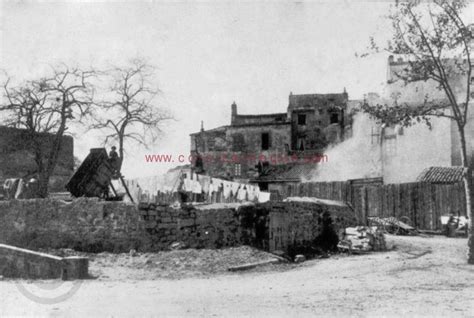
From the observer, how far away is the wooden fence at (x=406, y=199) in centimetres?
2620

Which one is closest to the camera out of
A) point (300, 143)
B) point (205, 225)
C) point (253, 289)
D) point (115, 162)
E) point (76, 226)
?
point (253, 289)

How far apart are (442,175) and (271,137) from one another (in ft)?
101

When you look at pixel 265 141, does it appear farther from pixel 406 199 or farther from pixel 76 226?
pixel 76 226

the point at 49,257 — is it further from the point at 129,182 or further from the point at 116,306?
the point at 129,182

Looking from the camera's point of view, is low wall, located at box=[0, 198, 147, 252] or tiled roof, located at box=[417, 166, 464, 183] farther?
tiled roof, located at box=[417, 166, 464, 183]

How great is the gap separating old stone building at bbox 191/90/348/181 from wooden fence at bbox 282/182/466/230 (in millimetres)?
23445

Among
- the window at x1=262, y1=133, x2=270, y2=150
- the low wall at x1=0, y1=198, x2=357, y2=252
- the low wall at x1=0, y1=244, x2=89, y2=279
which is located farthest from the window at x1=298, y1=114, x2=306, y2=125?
the low wall at x1=0, y1=244, x2=89, y2=279

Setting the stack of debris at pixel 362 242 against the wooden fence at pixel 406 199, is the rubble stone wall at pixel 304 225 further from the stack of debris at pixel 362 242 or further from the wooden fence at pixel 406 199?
the wooden fence at pixel 406 199

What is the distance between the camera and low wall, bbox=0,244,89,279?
1180cm

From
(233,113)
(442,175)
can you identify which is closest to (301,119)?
(233,113)

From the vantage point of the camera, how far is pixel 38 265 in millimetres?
12172

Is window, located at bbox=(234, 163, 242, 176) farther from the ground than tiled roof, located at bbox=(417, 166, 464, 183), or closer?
farther from the ground

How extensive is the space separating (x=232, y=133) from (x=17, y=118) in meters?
28.4

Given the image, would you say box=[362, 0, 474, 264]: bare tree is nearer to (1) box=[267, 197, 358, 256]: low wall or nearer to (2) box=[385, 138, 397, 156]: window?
(1) box=[267, 197, 358, 256]: low wall
